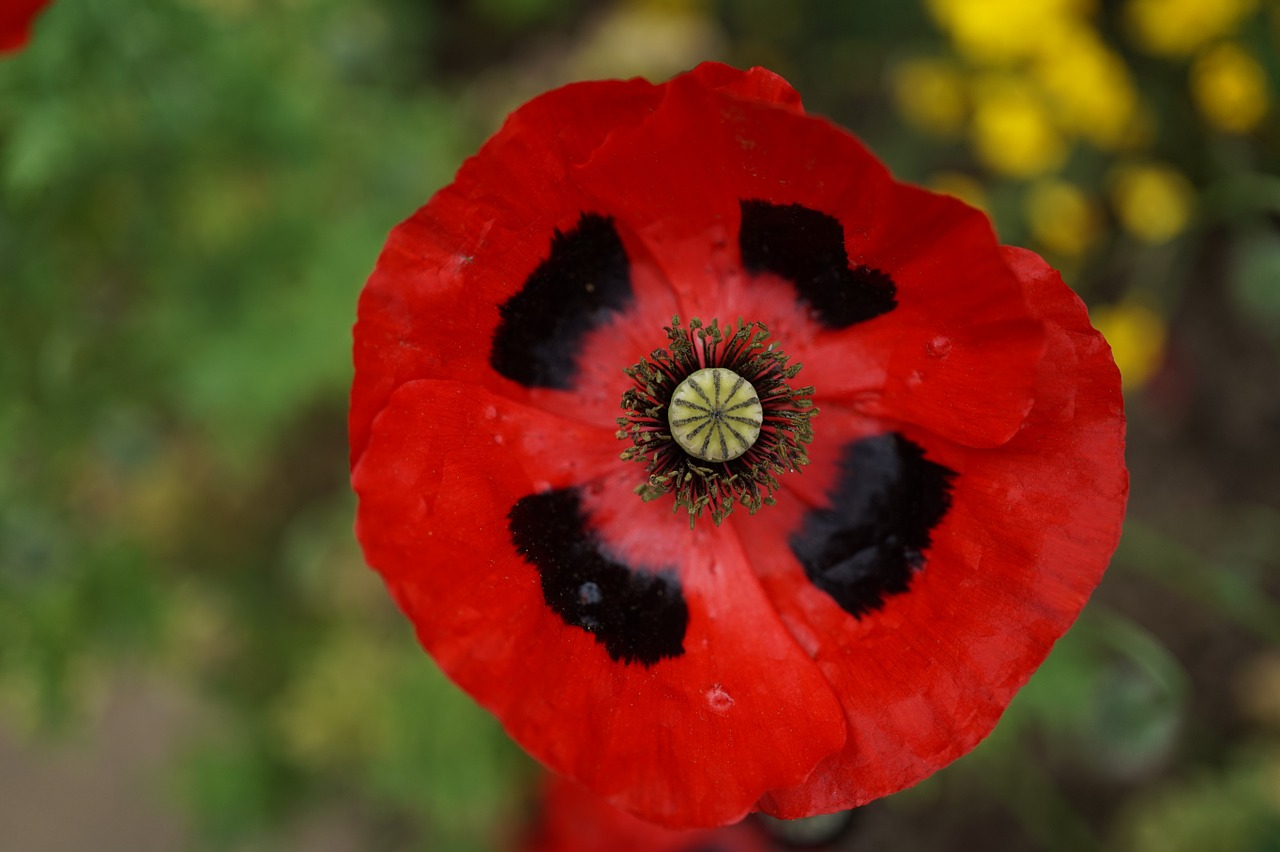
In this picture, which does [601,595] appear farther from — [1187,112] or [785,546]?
[1187,112]

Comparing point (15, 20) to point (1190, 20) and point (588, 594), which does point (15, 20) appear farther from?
point (1190, 20)

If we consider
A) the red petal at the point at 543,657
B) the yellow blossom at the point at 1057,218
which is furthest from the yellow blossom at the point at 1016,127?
the red petal at the point at 543,657

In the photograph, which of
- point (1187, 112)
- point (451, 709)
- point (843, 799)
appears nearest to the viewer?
point (843, 799)

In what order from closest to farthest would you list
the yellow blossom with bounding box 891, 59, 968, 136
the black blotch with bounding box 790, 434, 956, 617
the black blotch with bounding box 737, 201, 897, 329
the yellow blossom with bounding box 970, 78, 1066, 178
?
the black blotch with bounding box 737, 201, 897, 329 → the black blotch with bounding box 790, 434, 956, 617 → the yellow blossom with bounding box 970, 78, 1066, 178 → the yellow blossom with bounding box 891, 59, 968, 136

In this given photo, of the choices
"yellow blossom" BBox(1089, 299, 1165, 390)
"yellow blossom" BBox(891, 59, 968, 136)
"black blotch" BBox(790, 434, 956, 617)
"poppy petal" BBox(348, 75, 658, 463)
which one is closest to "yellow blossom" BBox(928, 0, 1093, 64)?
"yellow blossom" BBox(891, 59, 968, 136)

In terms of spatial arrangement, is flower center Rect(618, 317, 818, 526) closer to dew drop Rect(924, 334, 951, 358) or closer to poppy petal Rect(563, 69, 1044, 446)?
poppy petal Rect(563, 69, 1044, 446)

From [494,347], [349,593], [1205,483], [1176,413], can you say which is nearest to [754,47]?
[1176,413]

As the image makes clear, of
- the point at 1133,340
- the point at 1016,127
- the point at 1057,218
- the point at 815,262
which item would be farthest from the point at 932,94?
the point at 815,262
